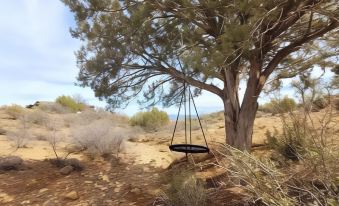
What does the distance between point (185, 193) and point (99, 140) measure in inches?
248

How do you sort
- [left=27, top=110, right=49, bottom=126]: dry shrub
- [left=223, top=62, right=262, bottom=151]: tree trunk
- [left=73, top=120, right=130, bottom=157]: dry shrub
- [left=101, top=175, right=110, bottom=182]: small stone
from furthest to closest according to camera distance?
[left=27, top=110, right=49, bottom=126]: dry shrub < [left=73, top=120, right=130, bottom=157]: dry shrub < [left=101, top=175, right=110, bottom=182]: small stone < [left=223, top=62, right=262, bottom=151]: tree trunk

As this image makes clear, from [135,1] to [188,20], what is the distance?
110 centimetres

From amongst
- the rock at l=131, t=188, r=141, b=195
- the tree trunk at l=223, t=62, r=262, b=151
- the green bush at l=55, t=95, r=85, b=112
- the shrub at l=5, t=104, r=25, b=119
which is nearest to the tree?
the tree trunk at l=223, t=62, r=262, b=151

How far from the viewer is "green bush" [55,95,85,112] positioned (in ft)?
91.1

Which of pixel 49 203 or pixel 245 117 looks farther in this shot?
pixel 49 203

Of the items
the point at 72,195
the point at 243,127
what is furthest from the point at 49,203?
the point at 243,127

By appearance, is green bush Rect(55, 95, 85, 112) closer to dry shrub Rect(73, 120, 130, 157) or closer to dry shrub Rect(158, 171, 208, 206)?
dry shrub Rect(73, 120, 130, 157)

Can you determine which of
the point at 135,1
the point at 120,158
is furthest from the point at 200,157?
the point at 135,1

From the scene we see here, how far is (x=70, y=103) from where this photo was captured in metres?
28.1

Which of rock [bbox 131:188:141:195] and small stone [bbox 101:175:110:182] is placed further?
small stone [bbox 101:175:110:182]

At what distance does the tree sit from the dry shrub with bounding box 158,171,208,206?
149cm

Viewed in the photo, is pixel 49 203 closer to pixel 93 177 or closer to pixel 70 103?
pixel 93 177

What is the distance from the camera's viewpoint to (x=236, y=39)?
18.5 feet

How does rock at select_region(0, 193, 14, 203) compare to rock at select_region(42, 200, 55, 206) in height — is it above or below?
above
